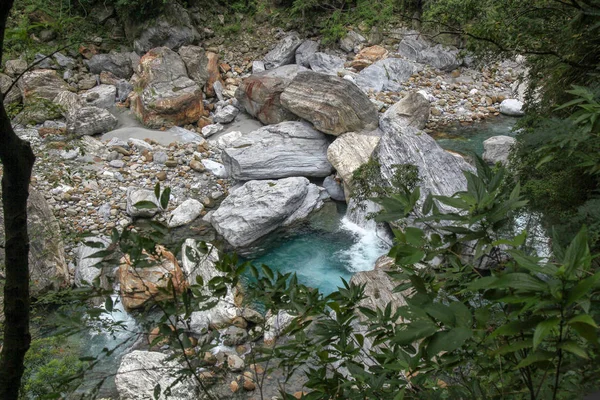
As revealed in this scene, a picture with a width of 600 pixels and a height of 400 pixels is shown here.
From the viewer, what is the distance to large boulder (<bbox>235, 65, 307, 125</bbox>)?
904cm

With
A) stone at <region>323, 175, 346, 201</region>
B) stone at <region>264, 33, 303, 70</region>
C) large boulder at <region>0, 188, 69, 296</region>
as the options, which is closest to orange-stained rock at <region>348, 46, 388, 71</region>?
stone at <region>264, 33, 303, 70</region>

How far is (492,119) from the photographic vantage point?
379 inches

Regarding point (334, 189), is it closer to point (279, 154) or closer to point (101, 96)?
point (279, 154)

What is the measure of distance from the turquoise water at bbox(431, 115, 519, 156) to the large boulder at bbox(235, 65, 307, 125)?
9.10 ft

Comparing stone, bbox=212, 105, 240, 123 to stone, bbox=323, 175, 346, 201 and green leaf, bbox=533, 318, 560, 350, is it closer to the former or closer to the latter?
stone, bbox=323, 175, 346, 201

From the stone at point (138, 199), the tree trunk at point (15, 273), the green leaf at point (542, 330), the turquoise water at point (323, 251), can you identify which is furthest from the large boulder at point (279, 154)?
the green leaf at point (542, 330)

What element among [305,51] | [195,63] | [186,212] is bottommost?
[186,212]

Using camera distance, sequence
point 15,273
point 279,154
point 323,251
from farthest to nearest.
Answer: point 279,154 < point 323,251 < point 15,273

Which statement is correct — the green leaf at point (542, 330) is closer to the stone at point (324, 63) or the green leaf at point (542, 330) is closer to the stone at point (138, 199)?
the stone at point (138, 199)

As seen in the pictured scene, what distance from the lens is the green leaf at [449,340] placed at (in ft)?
2.59

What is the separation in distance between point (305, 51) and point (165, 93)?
351 centimetres

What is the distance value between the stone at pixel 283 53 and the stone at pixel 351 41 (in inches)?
38.9

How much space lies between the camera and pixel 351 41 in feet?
37.2

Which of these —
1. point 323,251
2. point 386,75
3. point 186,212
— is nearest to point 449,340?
point 323,251
